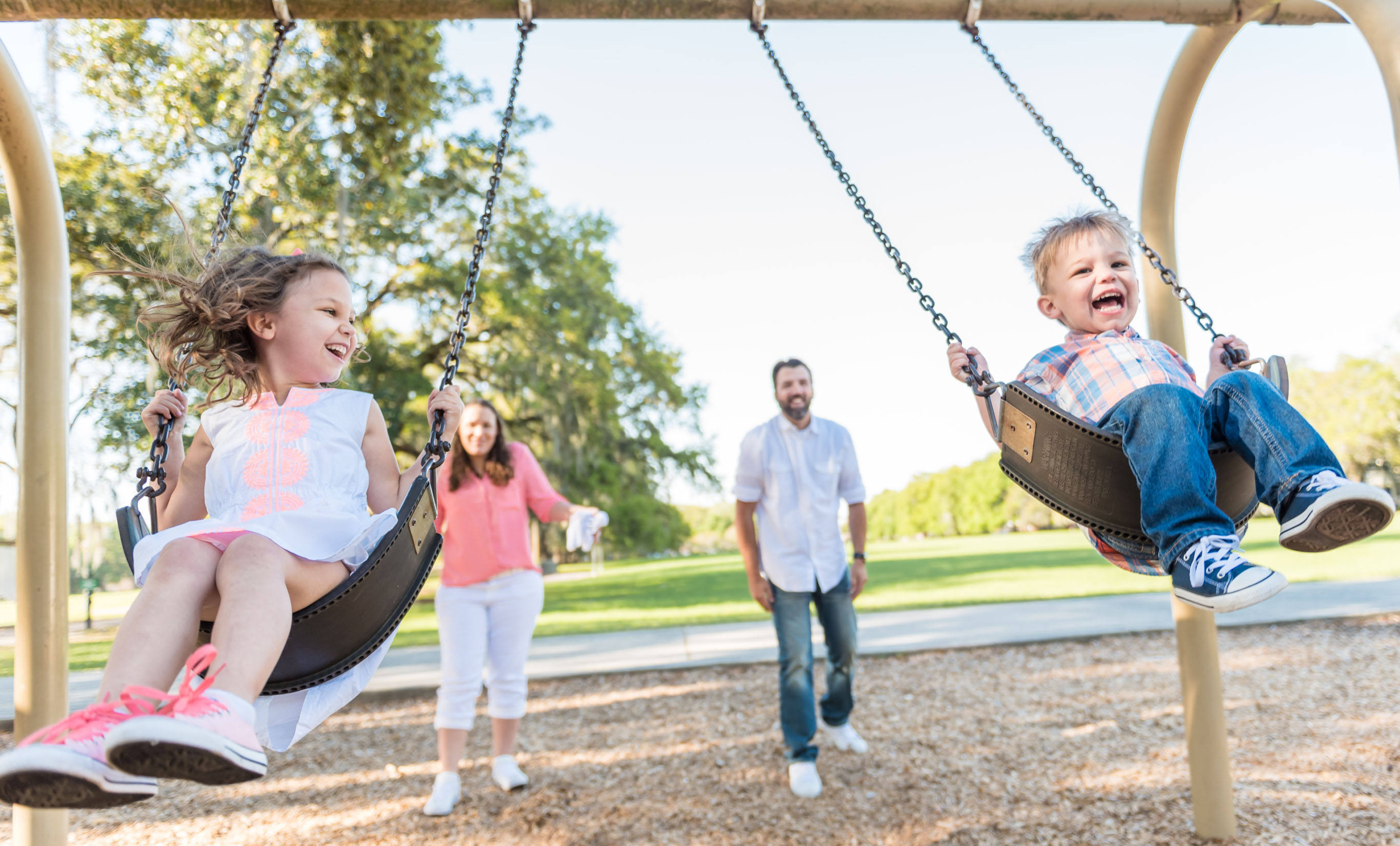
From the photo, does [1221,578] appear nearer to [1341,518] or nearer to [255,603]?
[1341,518]

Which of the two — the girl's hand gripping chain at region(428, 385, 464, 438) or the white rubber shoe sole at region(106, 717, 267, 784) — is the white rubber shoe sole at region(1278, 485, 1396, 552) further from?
the white rubber shoe sole at region(106, 717, 267, 784)

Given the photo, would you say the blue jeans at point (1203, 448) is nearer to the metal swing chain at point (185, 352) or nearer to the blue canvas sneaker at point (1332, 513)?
the blue canvas sneaker at point (1332, 513)

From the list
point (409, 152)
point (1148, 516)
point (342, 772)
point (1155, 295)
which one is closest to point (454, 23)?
point (409, 152)

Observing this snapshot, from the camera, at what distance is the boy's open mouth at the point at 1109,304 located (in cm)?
220

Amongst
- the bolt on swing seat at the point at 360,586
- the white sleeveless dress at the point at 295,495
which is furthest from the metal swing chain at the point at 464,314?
the white sleeveless dress at the point at 295,495

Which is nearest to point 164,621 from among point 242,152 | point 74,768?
point 74,768

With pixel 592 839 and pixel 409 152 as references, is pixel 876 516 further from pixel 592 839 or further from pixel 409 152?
pixel 592 839

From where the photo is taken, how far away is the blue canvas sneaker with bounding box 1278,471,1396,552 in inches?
59.3

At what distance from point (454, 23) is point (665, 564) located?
13.9 metres

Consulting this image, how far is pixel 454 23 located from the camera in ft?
29.2

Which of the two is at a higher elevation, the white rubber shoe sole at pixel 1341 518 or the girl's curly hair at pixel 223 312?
the girl's curly hair at pixel 223 312

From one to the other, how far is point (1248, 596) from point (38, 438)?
2.75 metres

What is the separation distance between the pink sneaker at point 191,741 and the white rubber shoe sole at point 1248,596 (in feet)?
5.05

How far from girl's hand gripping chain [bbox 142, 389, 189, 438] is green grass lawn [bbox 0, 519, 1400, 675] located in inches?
90.2
